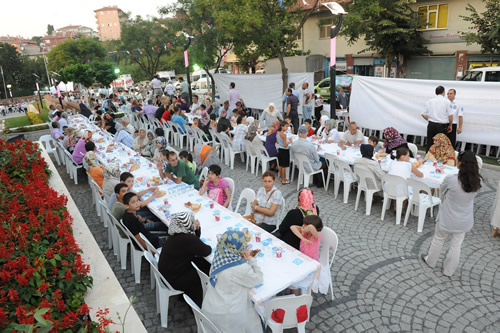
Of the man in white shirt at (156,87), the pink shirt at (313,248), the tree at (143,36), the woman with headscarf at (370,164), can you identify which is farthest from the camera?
the tree at (143,36)

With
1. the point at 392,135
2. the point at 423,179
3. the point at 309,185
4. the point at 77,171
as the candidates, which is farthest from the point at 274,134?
the point at 77,171

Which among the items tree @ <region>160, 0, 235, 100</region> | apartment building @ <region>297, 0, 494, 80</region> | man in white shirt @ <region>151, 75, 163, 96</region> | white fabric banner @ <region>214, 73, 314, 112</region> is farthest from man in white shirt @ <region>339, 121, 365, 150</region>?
man in white shirt @ <region>151, 75, 163, 96</region>

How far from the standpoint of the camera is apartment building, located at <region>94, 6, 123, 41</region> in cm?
16084

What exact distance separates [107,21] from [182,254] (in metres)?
185

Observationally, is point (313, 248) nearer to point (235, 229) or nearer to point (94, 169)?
point (235, 229)

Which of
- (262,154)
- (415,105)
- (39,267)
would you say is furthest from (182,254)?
(415,105)

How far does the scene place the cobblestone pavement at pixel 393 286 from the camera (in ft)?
13.9

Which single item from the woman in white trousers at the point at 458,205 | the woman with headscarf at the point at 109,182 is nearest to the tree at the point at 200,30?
the woman with headscarf at the point at 109,182

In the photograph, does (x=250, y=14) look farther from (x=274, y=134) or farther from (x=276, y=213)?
(x=276, y=213)

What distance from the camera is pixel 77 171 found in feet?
32.8

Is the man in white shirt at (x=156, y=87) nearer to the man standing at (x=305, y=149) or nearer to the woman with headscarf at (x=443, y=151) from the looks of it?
the man standing at (x=305, y=149)

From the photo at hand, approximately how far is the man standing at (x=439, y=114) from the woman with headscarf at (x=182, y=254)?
7673 millimetres

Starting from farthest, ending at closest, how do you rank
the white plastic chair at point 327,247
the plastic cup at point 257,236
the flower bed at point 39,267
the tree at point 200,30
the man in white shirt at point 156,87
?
the man in white shirt at point 156,87 < the tree at point 200,30 < the plastic cup at point 257,236 < the white plastic chair at point 327,247 < the flower bed at point 39,267

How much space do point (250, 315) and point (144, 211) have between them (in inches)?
125
